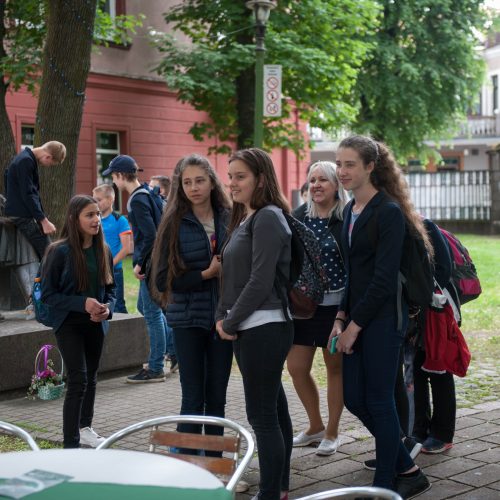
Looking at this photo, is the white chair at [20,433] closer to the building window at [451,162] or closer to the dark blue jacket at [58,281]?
the dark blue jacket at [58,281]

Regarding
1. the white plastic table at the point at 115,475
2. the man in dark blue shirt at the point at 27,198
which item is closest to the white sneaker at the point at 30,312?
the man in dark blue shirt at the point at 27,198

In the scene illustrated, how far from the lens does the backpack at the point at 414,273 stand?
483 centimetres

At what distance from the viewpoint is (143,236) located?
24.9 ft

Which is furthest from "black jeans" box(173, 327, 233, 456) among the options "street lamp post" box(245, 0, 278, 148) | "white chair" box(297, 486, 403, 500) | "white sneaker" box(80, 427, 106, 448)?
"street lamp post" box(245, 0, 278, 148)

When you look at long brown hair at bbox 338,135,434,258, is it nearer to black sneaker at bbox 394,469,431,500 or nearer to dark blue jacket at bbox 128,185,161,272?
black sneaker at bbox 394,469,431,500

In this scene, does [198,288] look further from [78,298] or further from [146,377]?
[146,377]

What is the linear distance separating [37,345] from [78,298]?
241 centimetres

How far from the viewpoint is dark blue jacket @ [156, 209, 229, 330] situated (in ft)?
16.8

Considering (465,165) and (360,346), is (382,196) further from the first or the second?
(465,165)

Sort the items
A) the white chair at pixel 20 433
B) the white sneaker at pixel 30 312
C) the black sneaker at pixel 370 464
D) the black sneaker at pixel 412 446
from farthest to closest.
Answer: the white sneaker at pixel 30 312 → the black sneaker at pixel 412 446 → the black sneaker at pixel 370 464 → the white chair at pixel 20 433

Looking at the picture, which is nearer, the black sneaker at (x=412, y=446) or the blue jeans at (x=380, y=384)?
the blue jeans at (x=380, y=384)

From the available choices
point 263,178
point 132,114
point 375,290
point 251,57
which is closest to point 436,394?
point 375,290

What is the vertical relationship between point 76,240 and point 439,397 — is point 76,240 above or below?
above

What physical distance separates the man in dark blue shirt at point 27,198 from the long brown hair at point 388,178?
508cm
